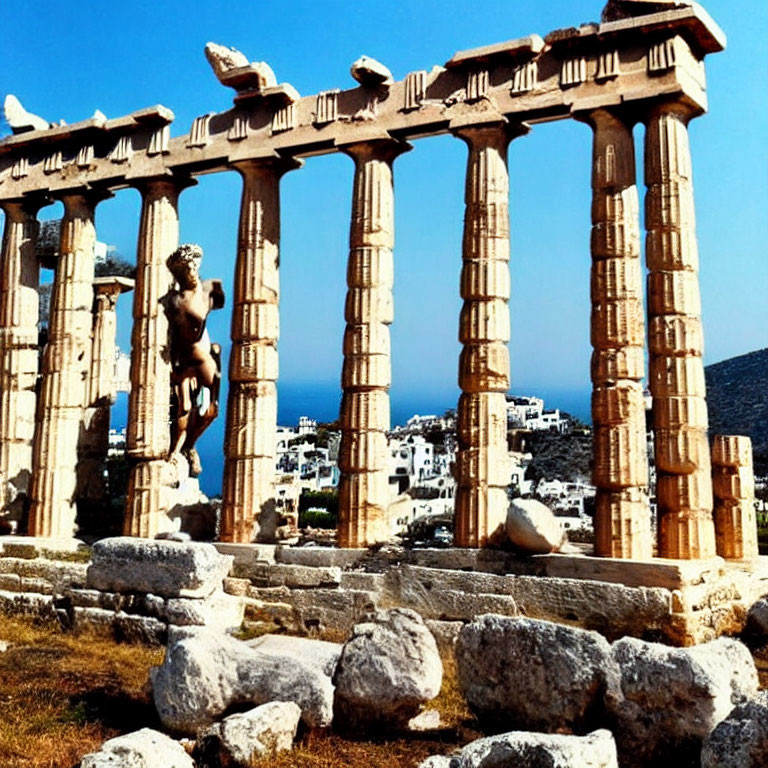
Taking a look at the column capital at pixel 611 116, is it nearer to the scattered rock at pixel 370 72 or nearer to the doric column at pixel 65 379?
the scattered rock at pixel 370 72

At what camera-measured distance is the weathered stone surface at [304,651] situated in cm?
811

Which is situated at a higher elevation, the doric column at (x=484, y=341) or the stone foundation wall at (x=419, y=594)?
the doric column at (x=484, y=341)

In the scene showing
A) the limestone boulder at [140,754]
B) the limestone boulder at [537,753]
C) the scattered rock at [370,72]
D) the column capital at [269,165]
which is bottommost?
the limestone boulder at [140,754]

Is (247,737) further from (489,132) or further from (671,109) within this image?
(671,109)

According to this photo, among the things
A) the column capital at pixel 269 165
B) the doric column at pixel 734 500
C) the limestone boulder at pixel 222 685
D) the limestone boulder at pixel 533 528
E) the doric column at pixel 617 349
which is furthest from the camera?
the column capital at pixel 269 165

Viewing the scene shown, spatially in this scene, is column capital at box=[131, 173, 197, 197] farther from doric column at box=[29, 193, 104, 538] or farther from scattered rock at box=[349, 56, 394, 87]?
scattered rock at box=[349, 56, 394, 87]

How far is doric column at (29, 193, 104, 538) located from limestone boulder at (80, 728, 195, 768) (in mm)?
11172

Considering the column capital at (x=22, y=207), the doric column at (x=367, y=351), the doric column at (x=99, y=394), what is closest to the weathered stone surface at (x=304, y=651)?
the doric column at (x=367, y=351)

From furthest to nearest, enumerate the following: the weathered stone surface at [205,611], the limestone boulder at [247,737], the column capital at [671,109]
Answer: the column capital at [671,109]
the weathered stone surface at [205,611]
the limestone boulder at [247,737]

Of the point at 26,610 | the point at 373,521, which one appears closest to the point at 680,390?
the point at 373,521

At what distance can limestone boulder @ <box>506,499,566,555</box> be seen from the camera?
11938 millimetres

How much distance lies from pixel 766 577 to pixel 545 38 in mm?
8168

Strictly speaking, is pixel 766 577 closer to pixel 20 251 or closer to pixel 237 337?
pixel 237 337

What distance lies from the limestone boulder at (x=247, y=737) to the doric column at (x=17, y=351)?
12008 millimetres
